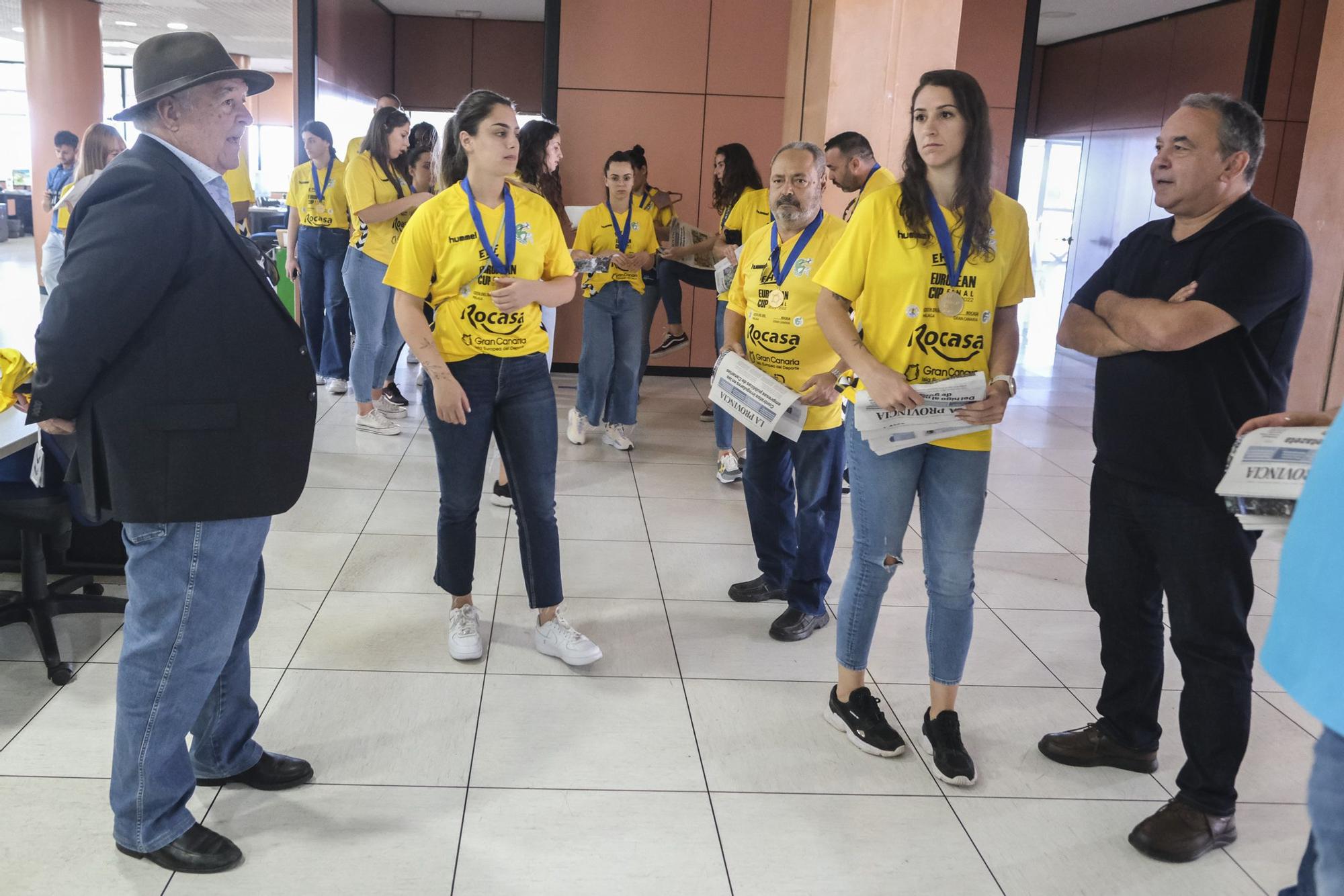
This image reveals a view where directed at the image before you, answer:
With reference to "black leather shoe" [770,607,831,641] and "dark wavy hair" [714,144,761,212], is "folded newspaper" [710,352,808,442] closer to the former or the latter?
"black leather shoe" [770,607,831,641]

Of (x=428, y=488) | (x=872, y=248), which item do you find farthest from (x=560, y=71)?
(x=872, y=248)

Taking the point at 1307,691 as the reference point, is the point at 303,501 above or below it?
below

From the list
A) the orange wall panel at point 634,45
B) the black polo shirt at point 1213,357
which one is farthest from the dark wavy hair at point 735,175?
the black polo shirt at point 1213,357

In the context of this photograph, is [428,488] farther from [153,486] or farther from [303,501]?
[153,486]

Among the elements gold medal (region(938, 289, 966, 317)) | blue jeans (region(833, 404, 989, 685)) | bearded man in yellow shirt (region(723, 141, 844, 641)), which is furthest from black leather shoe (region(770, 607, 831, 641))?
gold medal (region(938, 289, 966, 317))

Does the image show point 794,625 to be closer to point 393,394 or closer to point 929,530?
point 929,530

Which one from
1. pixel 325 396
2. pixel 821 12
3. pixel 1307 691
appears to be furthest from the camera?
pixel 325 396

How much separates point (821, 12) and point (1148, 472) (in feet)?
13.9

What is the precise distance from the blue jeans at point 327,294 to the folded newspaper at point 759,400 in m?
4.10

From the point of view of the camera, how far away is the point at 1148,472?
2.36 meters

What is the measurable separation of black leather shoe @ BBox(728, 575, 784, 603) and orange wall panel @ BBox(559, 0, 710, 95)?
5134 millimetres

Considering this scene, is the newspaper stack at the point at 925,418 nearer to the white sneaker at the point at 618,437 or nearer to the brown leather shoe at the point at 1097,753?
the brown leather shoe at the point at 1097,753

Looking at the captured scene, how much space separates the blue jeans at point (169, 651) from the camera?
1.99 meters

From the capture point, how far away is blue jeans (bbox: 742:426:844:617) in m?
3.31
